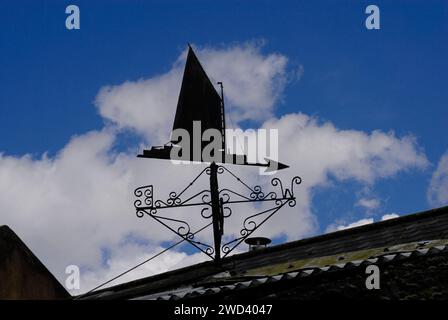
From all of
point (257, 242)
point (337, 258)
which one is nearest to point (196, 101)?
point (257, 242)

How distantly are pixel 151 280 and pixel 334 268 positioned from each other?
242 inches

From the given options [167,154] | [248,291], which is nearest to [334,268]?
[248,291]

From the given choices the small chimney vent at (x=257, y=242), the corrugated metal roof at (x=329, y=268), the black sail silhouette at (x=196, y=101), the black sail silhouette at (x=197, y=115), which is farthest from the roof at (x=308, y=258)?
the black sail silhouette at (x=196, y=101)

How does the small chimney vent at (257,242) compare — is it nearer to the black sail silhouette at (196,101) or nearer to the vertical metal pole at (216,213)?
the vertical metal pole at (216,213)

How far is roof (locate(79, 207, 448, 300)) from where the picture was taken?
752 centimetres

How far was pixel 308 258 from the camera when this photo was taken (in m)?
9.80

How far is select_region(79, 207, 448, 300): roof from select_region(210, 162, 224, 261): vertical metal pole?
0.36 metres

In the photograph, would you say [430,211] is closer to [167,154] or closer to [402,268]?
[402,268]

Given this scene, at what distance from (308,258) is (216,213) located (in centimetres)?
239

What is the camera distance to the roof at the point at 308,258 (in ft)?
24.7

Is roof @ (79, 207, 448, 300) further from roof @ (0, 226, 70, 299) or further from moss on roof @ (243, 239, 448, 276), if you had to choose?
roof @ (0, 226, 70, 299)

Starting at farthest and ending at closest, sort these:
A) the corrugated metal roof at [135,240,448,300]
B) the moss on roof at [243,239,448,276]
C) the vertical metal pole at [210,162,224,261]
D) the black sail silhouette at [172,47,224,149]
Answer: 1. the black sail silhouette at [172,47,224,149]
2. the vertical metal pole at [210,162,224,261]
3. the moss on roof at [243,239,448,276]
4. the corrugated metal roof at [135,240,448,300]

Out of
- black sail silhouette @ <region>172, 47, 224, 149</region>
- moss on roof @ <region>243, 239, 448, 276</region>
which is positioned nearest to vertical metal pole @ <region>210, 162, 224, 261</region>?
black sail silhouette @ <region>172, 47, 224, 149</region>

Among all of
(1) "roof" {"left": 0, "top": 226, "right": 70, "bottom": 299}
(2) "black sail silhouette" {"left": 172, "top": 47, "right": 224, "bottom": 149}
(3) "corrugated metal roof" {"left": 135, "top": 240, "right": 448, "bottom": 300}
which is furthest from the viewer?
(2) "black sail silhouette" {"left": 172, "top": 47, "right": 224, "bottom": 149}
